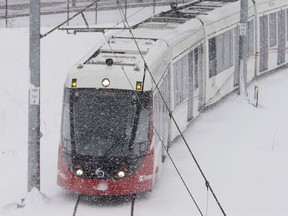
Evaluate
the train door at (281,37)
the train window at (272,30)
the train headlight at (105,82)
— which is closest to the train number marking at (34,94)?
the train headlight at (105,82)

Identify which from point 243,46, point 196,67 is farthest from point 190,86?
point 243,46

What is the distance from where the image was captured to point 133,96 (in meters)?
18.1

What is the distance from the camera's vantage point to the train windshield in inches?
706

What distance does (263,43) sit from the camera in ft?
105

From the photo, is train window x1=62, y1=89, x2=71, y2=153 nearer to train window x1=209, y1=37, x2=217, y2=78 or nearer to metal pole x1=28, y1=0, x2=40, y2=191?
metal pole x1=28, y1=0, x2=40, y2=191

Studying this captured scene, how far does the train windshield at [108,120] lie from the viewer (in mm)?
17938

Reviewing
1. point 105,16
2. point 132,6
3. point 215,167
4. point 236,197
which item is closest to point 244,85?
point 215,167

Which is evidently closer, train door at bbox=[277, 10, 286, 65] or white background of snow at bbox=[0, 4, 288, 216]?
white background of snow at bbox=[0, 4, 288, 216]

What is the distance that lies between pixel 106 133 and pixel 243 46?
11.5m

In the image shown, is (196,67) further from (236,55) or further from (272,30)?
(272,30)

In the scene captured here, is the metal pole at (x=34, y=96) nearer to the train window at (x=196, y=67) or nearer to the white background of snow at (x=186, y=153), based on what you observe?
the white background of snow at (x=186, y=153)

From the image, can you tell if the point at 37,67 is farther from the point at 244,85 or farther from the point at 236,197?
the point at 244,85

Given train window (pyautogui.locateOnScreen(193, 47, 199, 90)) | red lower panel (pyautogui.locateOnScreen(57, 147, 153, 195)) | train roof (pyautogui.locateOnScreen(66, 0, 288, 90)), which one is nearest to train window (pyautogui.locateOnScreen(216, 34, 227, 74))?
train roof (pyautogui.locateOnScreen(66, 0, 288, 90))

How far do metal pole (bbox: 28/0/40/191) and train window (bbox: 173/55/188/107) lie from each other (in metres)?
5.05
